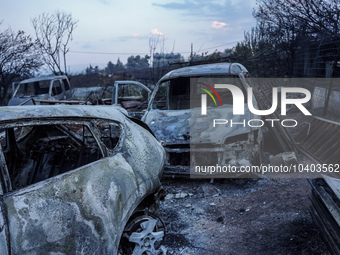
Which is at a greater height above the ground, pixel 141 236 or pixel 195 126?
pixel 195 126

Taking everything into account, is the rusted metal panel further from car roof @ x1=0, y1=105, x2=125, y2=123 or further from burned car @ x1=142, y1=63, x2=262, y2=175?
car roof @ x1=0, y1=105, x2=125, y2=123

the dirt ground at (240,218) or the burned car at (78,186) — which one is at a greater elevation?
the burned car at (78,186)

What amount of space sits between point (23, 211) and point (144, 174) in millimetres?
1155

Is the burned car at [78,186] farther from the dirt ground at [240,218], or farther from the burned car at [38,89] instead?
the burned car at [38,89]

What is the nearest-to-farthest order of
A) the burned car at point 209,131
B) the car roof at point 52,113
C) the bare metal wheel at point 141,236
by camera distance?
the car roof at point 52,113
the bare metal wheel at point 141,236
the burned car at point 209,131

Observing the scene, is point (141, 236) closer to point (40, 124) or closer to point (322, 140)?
point (40, 124)

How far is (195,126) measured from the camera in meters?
5.08

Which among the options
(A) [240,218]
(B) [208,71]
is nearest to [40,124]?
(A) [240,218]

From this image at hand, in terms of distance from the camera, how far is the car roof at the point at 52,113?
209 cm

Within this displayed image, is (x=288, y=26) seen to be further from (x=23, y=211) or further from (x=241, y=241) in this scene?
(x=23, y=211)

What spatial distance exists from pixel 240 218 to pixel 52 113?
9.06 feet

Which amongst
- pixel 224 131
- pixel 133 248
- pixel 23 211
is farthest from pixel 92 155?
pixel 224 131

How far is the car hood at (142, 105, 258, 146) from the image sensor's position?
4.90m

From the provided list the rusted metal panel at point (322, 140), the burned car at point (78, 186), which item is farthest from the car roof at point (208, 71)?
the burned car at point (78, 186)
